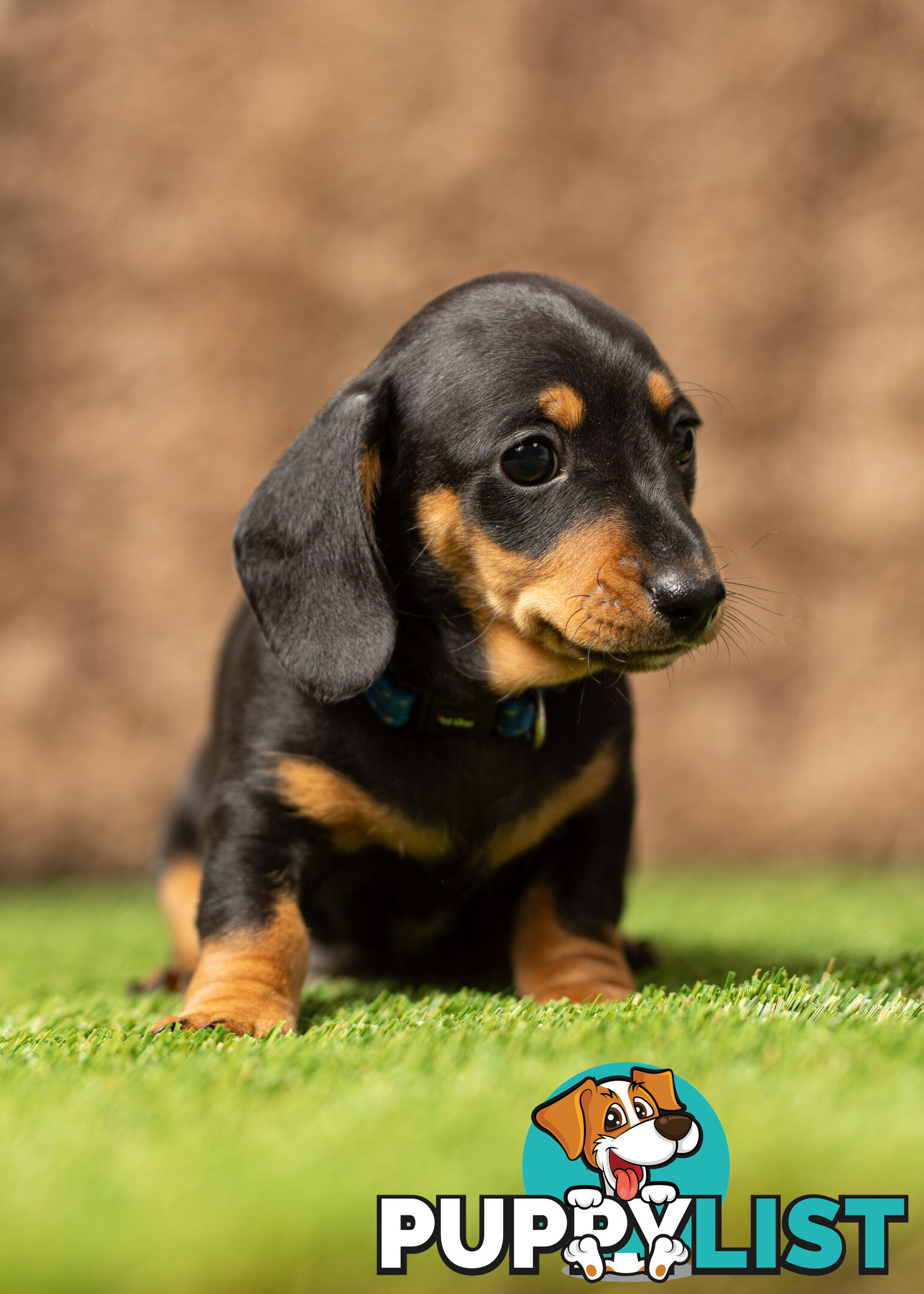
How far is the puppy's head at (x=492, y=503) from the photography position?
6.06 feet

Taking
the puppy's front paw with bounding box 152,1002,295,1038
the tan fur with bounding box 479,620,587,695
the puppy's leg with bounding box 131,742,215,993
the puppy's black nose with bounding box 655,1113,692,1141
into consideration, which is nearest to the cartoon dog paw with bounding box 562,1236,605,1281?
the puppy's black nose with bounding box 655,1113,692,1141

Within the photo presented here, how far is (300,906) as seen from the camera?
6.75ft

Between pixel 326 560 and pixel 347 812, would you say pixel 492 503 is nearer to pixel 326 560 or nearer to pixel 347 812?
pixel 326 560

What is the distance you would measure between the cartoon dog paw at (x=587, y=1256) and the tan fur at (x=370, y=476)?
1219mm

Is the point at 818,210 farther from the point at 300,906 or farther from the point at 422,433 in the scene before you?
the point at 300,906

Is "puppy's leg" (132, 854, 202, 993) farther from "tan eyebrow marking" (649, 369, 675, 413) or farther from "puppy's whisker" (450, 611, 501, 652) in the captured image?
"tan eyebrow marking" (649, 369, 675, 413)

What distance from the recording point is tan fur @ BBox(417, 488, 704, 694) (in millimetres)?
1765

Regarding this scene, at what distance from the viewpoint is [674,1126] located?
1.20 m

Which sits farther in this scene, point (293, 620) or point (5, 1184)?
point (293, 620)

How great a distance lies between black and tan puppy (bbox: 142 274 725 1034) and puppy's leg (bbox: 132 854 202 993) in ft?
1.44

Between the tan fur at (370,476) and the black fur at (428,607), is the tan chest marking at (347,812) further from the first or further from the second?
the tan fur at (370,476)

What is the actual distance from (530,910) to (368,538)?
0.77 m

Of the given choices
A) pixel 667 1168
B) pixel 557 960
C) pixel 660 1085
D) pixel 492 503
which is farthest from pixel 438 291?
pixel 667 1168

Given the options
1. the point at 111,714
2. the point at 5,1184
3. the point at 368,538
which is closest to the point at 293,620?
the point at 368,538
